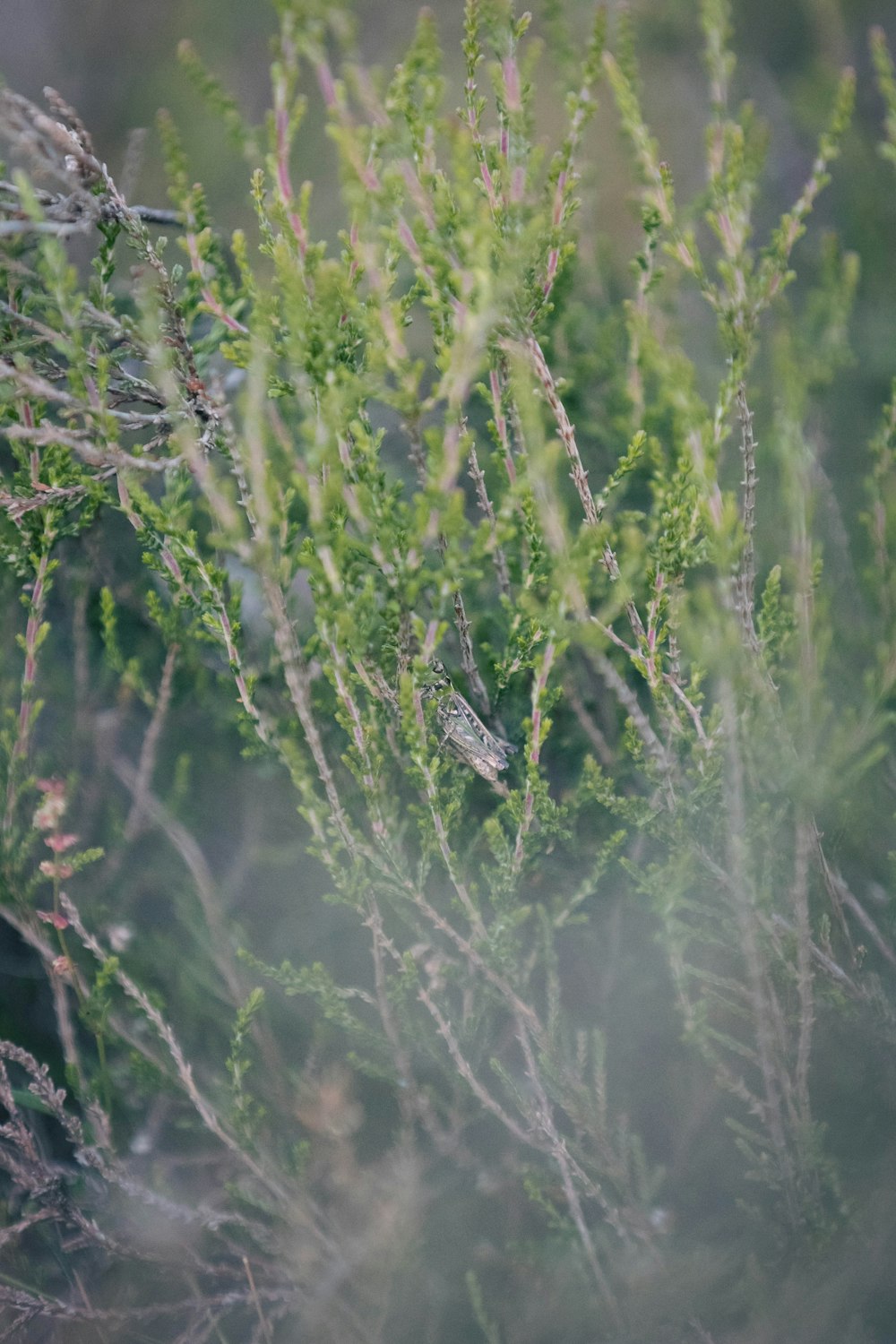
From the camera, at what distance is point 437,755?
1266mm

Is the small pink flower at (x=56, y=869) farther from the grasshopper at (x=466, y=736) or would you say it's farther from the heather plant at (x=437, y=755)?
the grasshopper at (x=466, y=736)

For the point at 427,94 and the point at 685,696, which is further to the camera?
the point at 685,696

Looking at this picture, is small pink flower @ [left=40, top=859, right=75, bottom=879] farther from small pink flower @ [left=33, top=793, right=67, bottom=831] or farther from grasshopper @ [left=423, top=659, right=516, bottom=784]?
grasshopper @ [left=423, top=659, right=516, bottom=784]

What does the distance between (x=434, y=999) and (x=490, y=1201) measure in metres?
0.56

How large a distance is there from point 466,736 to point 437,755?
10cm

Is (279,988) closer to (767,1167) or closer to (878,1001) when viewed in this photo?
(767,1167)

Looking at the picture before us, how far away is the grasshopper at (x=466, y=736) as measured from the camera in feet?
4.42

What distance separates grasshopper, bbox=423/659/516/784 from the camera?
1.35 m

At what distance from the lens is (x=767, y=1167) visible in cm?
151

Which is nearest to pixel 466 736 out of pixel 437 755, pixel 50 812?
pixel 437 755

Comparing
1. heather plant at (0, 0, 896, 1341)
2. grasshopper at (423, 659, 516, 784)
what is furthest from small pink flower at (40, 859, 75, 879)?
grasshopper at (423, 659, 516, 784)

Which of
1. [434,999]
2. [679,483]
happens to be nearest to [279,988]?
[434,999]

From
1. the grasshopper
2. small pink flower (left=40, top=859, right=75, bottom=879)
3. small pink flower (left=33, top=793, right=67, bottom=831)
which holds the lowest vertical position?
small pink flower (left=40, top=859, right=75, bottom=879)

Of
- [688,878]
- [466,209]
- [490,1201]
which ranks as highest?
[466,209]
